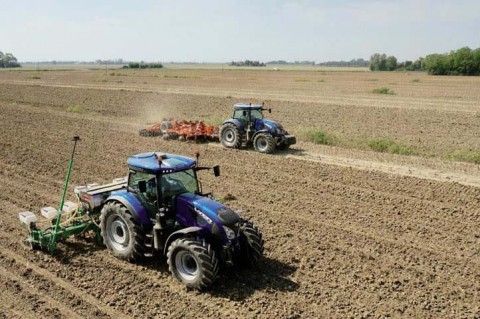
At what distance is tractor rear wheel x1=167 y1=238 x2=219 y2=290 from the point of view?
A: 22.6ft

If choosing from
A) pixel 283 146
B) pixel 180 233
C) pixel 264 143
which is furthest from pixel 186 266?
pixel 283 146

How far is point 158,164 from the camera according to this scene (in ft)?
25.1

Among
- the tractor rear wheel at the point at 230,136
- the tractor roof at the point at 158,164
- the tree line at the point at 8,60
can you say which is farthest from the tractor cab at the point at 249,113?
the tree line at the point at 8,60

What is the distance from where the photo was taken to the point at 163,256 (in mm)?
8312

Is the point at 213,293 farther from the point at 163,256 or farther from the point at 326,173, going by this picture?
the point at 326,173

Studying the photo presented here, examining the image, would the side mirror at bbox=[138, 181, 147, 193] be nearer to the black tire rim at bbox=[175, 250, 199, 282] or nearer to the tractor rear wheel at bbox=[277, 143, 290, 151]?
the black tire rim at bbox=[175, 250, 199, 282]

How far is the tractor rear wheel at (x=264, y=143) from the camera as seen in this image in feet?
54.5

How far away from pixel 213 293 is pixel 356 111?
23031 mm

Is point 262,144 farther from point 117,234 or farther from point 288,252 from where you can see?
point 117,234

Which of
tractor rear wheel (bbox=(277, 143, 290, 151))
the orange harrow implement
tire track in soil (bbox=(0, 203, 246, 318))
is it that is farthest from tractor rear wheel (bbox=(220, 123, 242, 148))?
tire track in soil (bbox=(0, 203, 246, 318))

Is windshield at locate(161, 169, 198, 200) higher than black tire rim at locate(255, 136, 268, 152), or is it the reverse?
windshield at locate(161, 169, 198, 200)

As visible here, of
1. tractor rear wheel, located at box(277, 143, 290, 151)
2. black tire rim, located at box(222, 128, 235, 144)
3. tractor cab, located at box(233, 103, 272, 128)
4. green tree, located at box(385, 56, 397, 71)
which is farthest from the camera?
green tree, located at box(385, 56, 397, 71)

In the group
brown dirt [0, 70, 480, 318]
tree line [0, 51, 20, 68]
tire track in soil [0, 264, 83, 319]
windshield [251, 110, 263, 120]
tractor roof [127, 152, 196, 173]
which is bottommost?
tire track in soil [0, 264, 83, 319]

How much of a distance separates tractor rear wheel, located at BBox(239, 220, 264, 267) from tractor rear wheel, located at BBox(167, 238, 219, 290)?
0.63 metres
